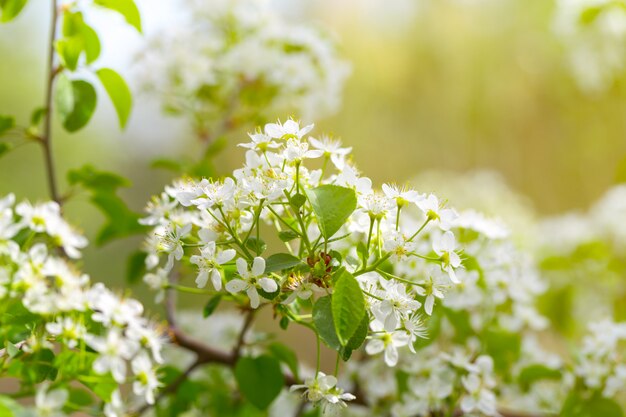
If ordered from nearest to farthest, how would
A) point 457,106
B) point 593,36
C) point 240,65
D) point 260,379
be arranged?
point 260,379 → point 240,65 → point 593,36 → point 457,106

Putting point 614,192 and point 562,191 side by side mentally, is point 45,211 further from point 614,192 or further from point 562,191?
point 562,191

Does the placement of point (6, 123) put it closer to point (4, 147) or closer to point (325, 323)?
point (4, 147)

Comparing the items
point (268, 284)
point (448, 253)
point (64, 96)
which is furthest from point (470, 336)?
point (64, 96)

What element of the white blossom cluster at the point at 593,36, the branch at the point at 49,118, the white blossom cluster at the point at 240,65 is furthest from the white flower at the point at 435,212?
the white blossom cluster at the point at 593,36

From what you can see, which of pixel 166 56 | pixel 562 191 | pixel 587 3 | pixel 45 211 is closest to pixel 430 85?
pixel 562 191

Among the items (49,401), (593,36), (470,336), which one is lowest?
(49,401)
